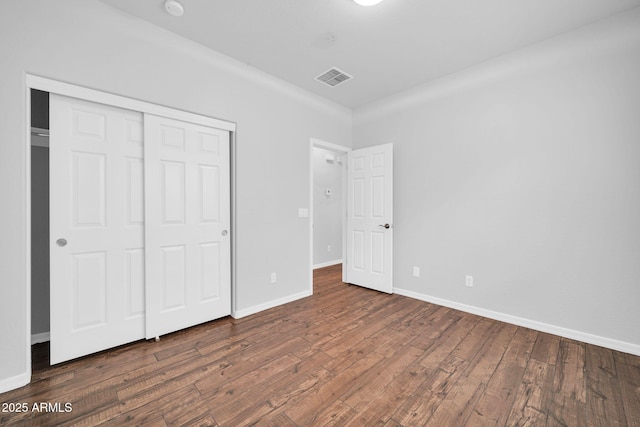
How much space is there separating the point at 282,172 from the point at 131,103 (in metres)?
1.64

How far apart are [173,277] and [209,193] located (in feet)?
2.95

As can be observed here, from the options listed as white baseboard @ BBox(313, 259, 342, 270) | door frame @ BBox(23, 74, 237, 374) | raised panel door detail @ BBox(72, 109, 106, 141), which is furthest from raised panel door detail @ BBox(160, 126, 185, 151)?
white baseboard @ BBox(313, 259, 342, 270)

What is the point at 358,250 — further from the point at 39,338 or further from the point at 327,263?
the point at 39,338

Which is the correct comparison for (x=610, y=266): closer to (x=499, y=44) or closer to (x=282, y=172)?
(x=499, y=44)

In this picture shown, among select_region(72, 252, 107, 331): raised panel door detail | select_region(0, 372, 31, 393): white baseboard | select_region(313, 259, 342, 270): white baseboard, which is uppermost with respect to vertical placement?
select_region(72, 252, 107, 331): raised panel door detail

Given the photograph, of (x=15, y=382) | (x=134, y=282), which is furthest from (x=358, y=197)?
(x=15, y=382)

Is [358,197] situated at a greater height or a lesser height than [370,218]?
greater

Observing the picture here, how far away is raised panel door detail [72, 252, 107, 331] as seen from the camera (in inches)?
81.6

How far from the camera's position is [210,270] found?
2773 mm

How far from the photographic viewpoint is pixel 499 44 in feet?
8.71

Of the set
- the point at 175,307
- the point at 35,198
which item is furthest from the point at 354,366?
the point at 35,198

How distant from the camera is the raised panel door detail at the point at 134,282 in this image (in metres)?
2.30

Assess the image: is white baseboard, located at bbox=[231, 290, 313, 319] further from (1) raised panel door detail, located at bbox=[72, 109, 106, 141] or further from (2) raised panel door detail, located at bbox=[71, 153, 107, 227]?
(1) raised panel door detail, located at bbox=[72, 109, 106, 141]

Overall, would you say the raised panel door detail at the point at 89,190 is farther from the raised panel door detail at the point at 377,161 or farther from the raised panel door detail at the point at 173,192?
the raised panel door detail at the point at 377,161
